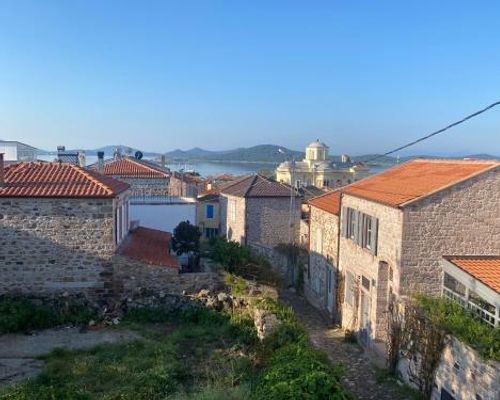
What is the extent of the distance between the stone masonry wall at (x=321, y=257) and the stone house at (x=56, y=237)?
966 centimetres

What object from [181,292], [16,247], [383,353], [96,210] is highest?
[96,210]

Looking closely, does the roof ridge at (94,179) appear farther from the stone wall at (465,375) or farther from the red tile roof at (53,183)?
the stone wall at (465,375)

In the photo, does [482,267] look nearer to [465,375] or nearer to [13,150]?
[465,375]

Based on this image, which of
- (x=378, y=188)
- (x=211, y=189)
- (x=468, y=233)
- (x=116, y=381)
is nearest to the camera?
(x=116, y=381)

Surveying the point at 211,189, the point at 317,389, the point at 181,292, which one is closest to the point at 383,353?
the point at 181,292

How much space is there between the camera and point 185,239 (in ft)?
84.7

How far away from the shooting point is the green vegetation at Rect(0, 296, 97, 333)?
1756 centimetres

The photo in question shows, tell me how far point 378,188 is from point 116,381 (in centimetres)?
1194

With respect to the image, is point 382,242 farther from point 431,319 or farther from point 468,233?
point 431,319

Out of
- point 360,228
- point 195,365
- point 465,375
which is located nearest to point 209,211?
point 360,228

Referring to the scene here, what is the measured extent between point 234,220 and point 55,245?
18.2 meters

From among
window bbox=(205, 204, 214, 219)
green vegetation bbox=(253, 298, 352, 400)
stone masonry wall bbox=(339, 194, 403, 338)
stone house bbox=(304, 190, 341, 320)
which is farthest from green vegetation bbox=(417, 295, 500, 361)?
window bbox=(205, 204, 214, 219)

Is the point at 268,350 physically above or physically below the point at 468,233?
below

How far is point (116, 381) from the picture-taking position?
12711 mm
